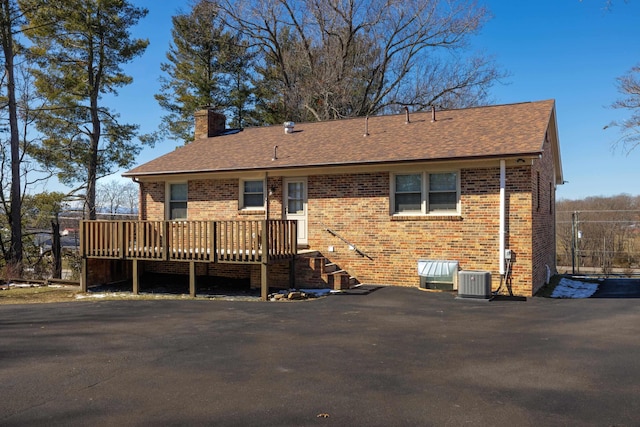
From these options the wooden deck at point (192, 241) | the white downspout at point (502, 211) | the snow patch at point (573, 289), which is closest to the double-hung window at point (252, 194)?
the wooden deck at point (192, 241)

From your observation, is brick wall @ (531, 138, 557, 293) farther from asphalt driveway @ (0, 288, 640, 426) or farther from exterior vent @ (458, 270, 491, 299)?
asphalt driveway @ (0, 288, 640, 426)

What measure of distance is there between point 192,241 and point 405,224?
543 centimetres

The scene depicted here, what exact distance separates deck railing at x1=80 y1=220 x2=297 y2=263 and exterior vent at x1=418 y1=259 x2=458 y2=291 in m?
3.28

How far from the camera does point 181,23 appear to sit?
29.5 metres

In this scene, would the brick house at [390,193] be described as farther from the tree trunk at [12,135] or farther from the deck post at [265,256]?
the tree trunk at [12,135]

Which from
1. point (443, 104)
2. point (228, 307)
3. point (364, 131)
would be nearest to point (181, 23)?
point (443, 104)

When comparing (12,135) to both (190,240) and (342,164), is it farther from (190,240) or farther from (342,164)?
(342,164)

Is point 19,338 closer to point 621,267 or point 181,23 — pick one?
point 621,267

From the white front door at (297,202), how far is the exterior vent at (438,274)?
136 inches

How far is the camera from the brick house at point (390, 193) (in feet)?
38.0

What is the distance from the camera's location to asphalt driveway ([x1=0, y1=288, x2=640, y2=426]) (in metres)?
4.50

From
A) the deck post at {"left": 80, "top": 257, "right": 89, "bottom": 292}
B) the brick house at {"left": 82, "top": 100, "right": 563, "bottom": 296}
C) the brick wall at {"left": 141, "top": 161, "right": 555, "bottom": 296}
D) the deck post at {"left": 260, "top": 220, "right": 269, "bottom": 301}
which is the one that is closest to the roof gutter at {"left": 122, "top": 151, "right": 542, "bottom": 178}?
the brick house at {"left": 82, "top": 100, "right": 563, "bottom": 296}

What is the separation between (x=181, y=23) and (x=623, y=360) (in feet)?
96.0

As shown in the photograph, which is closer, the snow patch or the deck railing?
the deck railing
